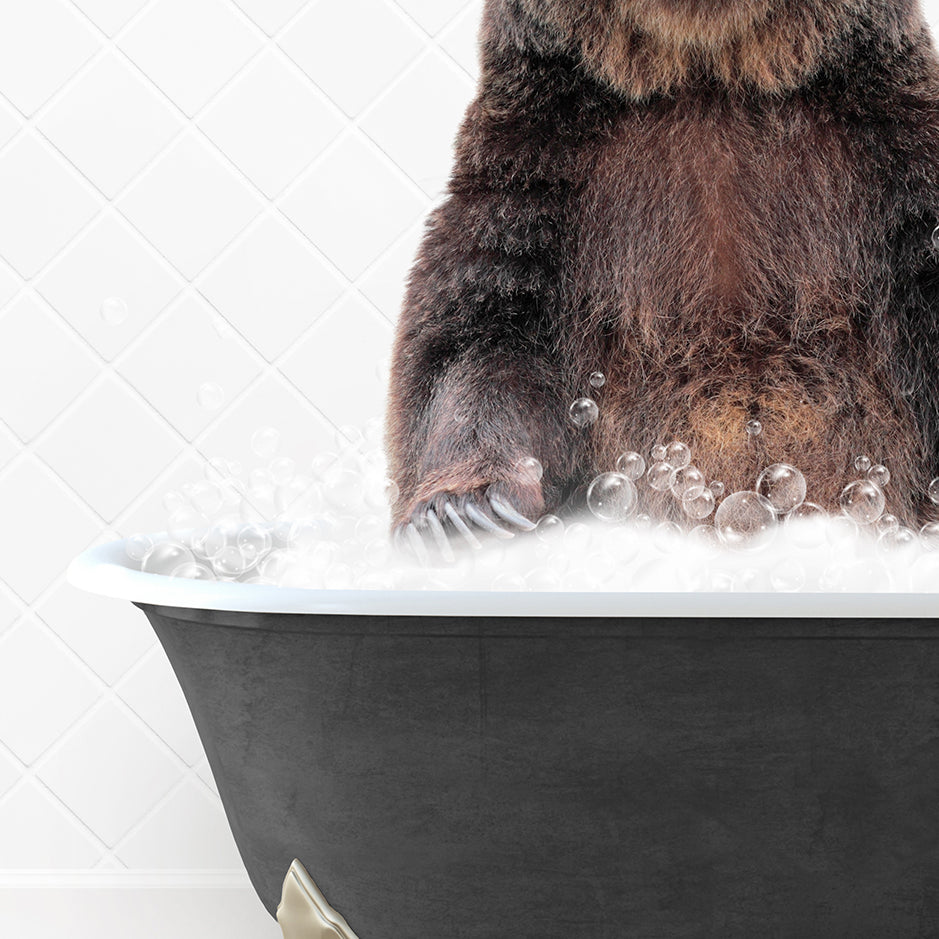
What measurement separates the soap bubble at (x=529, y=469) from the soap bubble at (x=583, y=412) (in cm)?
6

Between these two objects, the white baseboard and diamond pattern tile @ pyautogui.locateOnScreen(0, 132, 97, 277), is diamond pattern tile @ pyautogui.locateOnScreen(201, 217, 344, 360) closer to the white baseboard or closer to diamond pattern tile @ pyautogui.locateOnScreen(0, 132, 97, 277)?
diamond pattern tile @ pyautogui.locateOnScreen(0, 132, 97, 277)

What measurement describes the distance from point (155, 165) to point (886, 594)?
1.07 metres

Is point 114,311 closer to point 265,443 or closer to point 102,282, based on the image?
point 102,282

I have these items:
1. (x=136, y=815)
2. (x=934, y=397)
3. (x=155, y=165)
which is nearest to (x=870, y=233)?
(x=934, y=397)

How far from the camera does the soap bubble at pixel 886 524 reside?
2.81ft

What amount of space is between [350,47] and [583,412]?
2.28 ft

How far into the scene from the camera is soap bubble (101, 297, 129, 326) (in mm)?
1294

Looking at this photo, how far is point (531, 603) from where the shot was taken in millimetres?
629

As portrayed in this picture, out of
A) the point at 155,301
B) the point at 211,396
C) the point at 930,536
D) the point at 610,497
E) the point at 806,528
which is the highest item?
the point at 155,301

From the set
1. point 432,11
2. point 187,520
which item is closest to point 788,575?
point 187,520

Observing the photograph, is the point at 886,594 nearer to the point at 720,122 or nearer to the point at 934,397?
the point at 934,397

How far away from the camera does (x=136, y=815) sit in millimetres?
1381

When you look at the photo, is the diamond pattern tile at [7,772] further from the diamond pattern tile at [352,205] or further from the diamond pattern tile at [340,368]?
the diamond pattern tile at [352,205]

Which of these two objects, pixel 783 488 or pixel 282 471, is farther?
pixel 282 471
